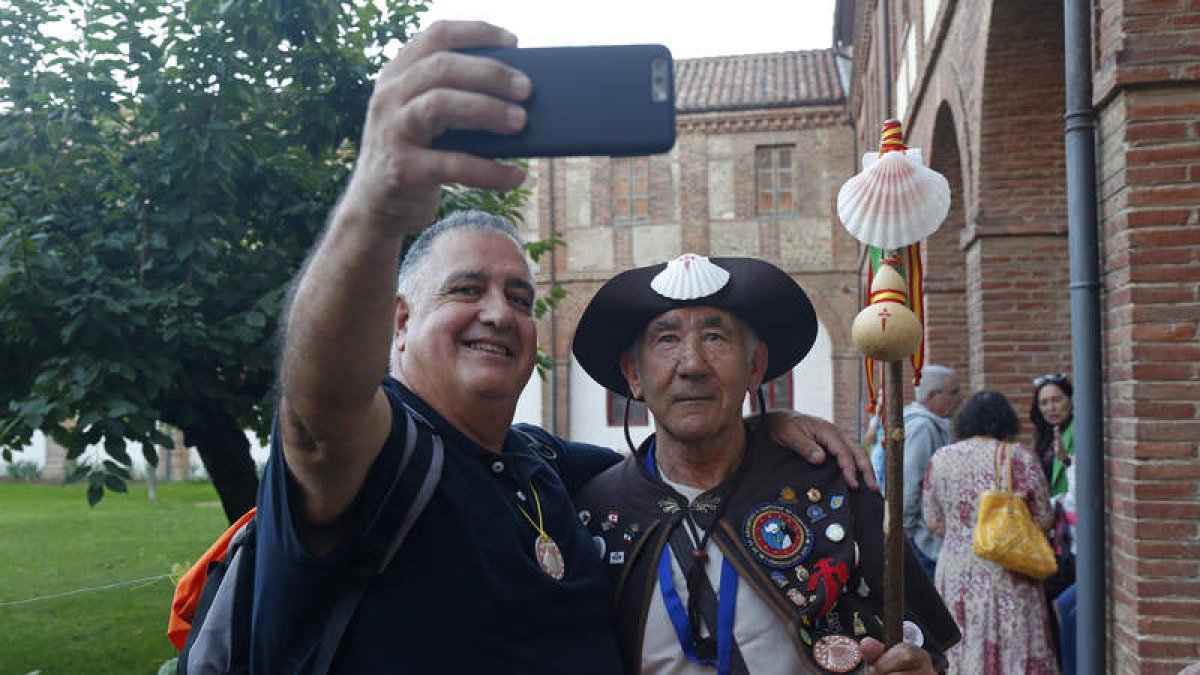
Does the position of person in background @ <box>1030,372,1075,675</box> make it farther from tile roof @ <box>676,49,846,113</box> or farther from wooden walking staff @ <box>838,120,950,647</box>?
tile roof @ <box>676,49,846,113</box>

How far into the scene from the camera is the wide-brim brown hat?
254 centimetres

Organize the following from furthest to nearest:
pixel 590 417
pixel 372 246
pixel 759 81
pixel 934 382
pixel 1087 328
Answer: pixel 759 81, pixel 590 417, pixel 934 382, pixel 1087 328, pixel 372 246

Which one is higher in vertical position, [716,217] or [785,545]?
[716,217]

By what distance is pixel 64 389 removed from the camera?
176 inches

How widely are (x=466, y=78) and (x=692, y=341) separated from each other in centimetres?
151

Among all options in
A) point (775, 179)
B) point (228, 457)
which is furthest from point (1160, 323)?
point (775, 179)

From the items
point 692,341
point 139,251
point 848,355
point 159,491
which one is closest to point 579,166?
point 848,355

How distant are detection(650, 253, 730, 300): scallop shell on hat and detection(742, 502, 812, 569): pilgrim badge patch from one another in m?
0.52

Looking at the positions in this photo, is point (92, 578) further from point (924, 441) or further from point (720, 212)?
point (720, 212)

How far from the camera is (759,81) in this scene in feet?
82.0

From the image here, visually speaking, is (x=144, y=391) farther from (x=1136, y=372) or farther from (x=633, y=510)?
(x=1136, y=372)

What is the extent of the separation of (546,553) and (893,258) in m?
0.84

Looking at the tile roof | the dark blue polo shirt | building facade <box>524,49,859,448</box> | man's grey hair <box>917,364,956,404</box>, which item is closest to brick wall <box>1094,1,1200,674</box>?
man's grey hair <box>917,364,956,404</box>

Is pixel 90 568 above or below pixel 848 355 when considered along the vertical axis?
below
